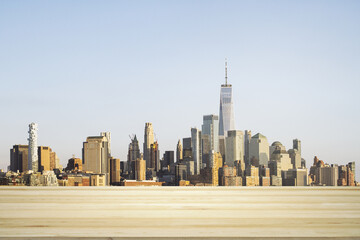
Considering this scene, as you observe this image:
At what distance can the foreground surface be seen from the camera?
350 inches

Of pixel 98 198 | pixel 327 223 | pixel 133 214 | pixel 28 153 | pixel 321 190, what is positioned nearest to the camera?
pixel 327 223

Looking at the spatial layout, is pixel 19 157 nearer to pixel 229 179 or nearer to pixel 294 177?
pixel 229 179

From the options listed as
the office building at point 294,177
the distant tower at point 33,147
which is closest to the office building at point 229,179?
the office building at point 294,177

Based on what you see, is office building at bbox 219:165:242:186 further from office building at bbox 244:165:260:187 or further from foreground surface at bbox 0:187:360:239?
foreground surface at bbox 0:187:360:239

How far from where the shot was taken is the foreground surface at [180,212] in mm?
8883

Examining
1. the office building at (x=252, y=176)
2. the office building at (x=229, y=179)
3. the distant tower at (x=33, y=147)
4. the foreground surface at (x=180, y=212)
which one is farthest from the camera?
the distant tower at (x=33, y=147)

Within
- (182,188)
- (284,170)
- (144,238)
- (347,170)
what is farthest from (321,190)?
(284,170)

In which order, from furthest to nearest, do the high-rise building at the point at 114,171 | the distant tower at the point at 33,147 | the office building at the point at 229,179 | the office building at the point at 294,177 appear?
the high-rise building at the point at 114,171 < the office building at the point at 294,177 < the distant tower at the point at 33,147 < the office building at the point at 229,179

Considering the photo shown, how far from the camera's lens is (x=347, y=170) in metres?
157

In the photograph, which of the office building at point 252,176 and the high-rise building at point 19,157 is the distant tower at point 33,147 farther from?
the office building at point 252,176

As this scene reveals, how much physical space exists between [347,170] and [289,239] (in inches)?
6315

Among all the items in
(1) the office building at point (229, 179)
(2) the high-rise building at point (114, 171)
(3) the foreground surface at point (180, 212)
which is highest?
(3) the foreground surface at point (180, 212)

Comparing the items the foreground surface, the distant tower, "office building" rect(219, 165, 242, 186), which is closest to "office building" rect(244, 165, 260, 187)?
"office building" rect(219, 165, 242, 186)

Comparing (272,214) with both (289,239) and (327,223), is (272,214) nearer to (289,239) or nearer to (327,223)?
(327,223)
